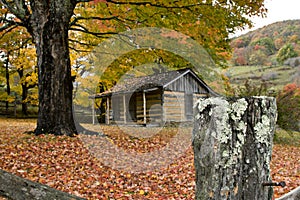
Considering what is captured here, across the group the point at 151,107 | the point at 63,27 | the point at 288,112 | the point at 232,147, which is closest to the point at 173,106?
the point at 151,107

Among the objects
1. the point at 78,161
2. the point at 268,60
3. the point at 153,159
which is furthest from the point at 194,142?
the point at 268,60

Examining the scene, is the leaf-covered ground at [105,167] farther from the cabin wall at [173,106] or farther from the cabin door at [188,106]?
the cabin door at [188,106]

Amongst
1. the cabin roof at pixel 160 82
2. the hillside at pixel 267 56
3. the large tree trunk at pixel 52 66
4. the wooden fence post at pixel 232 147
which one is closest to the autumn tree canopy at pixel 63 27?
the large tree trunk at pixel 52 66

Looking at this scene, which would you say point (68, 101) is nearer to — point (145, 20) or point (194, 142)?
point (145, 20)

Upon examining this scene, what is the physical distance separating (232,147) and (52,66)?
8266mm

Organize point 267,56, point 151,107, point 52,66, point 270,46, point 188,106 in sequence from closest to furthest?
point 52,66 < point 151,107 < point 188,106 < point 267,56 < point 270,46

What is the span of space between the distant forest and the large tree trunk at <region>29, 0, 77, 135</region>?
41383 mm

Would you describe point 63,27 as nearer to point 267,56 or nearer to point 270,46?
point 267,56

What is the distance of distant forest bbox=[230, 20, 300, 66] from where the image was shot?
4947cm

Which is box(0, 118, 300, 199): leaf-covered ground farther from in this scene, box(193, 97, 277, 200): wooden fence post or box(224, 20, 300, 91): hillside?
box(224, 20, 300, 91): hillside

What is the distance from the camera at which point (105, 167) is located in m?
6.55

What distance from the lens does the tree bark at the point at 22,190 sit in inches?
53.1

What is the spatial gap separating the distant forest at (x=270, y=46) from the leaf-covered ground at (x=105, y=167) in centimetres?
4149

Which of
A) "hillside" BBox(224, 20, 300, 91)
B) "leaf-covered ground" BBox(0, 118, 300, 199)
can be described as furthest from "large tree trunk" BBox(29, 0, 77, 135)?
"hillside" BBox(224, 20, 300, 91)
